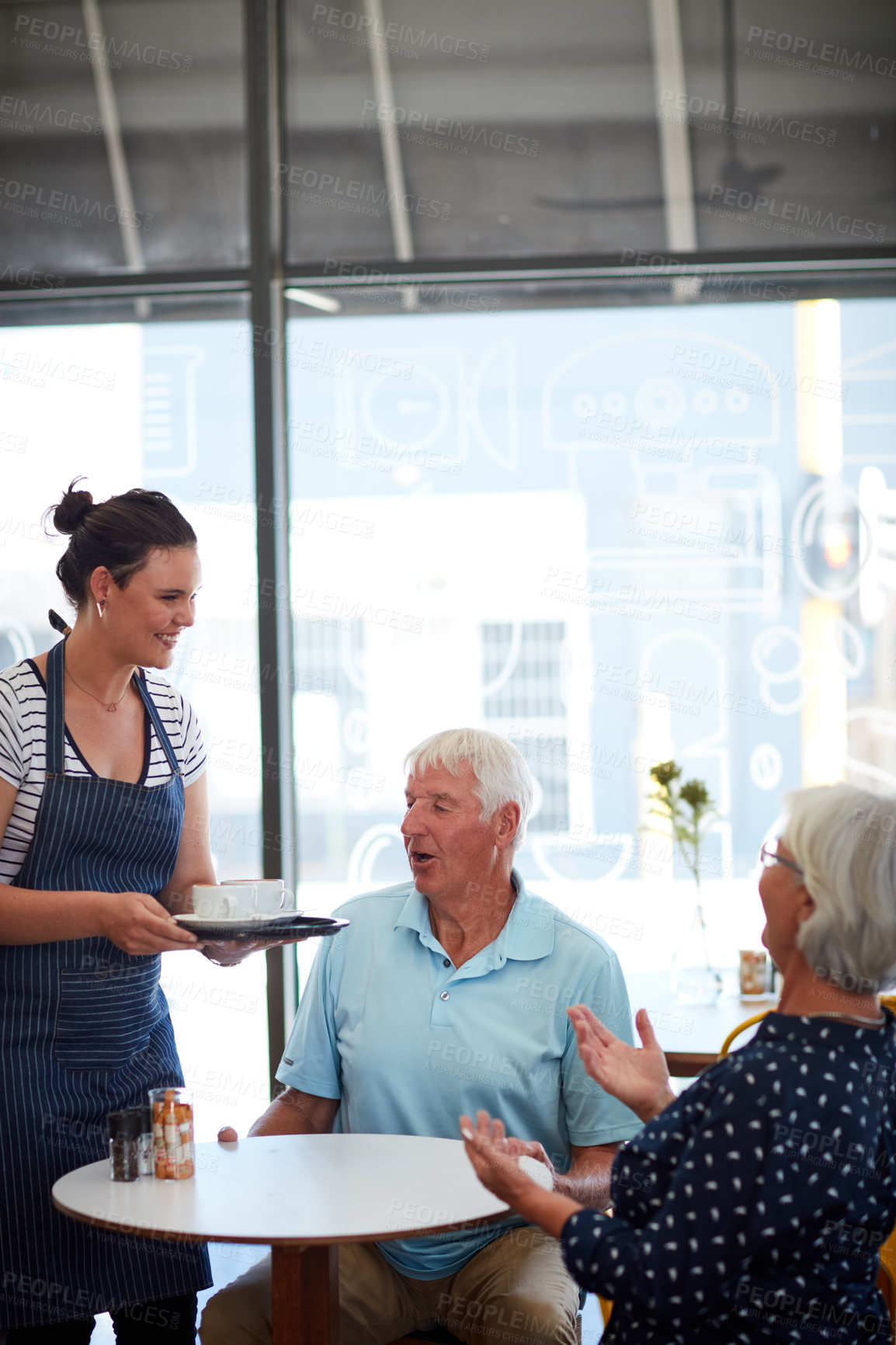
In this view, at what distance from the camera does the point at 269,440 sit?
380 cm

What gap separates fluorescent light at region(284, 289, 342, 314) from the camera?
3.90 metres

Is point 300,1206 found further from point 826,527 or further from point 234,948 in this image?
point 826,527

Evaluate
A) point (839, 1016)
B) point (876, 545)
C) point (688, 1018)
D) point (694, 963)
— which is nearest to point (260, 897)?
point (839, 1016)

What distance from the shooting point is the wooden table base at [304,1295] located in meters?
1.62

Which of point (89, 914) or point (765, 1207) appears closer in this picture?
point (765, 1207)

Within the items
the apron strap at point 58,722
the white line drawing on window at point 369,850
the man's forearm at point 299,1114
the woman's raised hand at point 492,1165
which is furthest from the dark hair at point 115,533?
the white line drawing on window at point 369,850

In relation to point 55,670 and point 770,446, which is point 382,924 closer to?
point 55,670

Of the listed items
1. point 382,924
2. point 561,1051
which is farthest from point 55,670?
point 561,1051

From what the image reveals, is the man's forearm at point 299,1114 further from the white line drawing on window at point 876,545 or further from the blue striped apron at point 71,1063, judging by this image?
the white line drawing on window at point 876,545

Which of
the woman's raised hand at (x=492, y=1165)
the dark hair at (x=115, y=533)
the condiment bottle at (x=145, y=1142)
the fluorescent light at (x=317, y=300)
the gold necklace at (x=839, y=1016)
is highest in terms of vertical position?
the fluorescent light at (x=317, y=300)

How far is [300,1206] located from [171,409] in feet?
9.33

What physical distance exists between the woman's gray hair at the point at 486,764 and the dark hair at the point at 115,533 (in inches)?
22.3

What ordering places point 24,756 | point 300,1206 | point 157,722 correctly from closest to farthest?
1. point 300,1206
2. point 24,756
3. point 157,722

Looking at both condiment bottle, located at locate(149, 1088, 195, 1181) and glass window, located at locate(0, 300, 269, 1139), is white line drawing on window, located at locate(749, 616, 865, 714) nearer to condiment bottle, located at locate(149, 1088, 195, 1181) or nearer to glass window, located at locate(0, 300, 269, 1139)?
glass window, located at locate(0, 300, 269, 1139)
